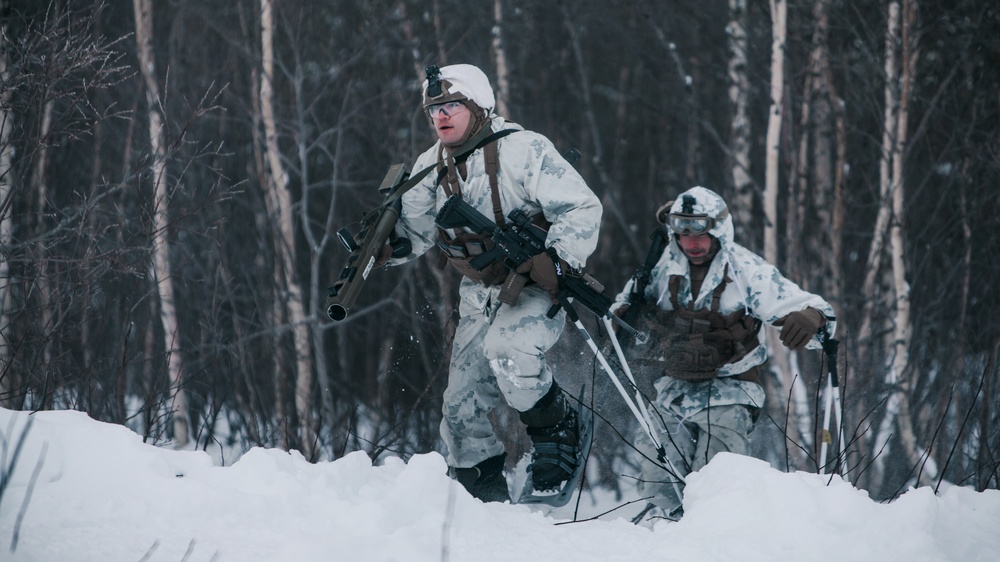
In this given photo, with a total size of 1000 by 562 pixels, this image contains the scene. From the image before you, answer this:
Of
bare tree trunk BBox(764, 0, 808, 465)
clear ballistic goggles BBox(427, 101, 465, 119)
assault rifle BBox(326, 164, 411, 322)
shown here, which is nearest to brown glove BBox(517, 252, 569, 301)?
assault rifle BBox(326, 164, 411, 322)

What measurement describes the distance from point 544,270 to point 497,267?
23cm

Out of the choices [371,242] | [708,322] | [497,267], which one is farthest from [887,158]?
[371,242]

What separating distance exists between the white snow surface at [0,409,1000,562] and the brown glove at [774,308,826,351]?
3.80 ft

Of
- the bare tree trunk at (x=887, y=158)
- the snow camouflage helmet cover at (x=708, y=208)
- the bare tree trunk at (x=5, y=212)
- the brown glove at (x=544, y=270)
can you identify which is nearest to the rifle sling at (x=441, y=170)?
the brown glove at (x=544, y=270)

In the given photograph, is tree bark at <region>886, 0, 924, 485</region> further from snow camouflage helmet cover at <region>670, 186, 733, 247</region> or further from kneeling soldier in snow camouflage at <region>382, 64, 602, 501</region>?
kneeling soldier in snow camouflage at <region>382, 64, 602, 501</region>

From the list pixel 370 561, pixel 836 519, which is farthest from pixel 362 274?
pixel 836 519

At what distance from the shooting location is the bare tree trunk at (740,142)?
8.23 metres

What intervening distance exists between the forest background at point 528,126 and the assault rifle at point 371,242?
3.68 ft

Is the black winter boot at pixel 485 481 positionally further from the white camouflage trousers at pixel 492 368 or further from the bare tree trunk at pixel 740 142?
the bare tree trunk at pixel 740 142

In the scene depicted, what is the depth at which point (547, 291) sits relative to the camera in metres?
3.97

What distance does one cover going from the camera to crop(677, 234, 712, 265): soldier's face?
14.8ft

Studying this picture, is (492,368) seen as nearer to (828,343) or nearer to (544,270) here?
(544,270)

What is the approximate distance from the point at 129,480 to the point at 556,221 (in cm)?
197

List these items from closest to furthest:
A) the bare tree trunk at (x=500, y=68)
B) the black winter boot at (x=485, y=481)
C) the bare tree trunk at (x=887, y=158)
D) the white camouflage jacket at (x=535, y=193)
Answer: the white camouflage jacket at (x=535, y=193) < the black winter boot at (x=485, y=481) < the bare tree trunk at (x=887, y=158) < the bare tree trunk at (x=500, y=68)
